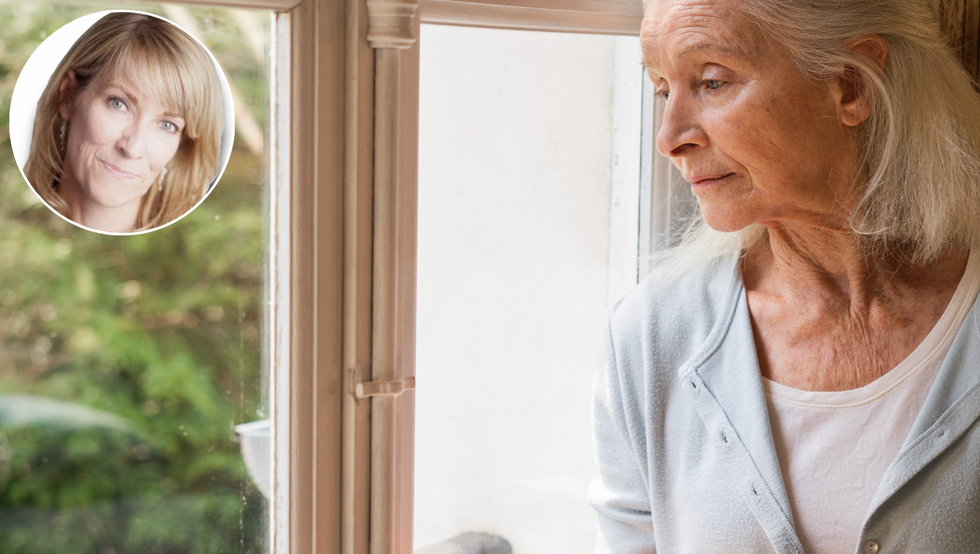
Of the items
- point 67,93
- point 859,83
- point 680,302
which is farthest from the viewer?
point 680,302

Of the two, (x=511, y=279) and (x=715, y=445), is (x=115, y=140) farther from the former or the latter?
(x=715, y=445)

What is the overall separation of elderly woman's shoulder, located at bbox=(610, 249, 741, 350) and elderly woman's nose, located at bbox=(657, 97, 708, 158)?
26cm

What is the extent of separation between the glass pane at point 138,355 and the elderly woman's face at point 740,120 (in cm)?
55

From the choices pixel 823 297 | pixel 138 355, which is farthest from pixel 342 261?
pixel 823 297

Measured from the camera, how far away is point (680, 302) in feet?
3.99

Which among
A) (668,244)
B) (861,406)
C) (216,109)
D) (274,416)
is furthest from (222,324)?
(861,406)

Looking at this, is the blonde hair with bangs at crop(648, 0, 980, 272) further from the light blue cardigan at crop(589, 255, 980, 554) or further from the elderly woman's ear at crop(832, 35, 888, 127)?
the light blue cardigan at crop(589, 255, 980, 554)

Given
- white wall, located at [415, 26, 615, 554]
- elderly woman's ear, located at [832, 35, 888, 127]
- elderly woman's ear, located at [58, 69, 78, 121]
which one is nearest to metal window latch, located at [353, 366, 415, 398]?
white wall, located at [415, 26, 615, 554]

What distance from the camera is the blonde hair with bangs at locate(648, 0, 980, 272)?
38.5 inches

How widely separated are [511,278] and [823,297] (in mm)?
480

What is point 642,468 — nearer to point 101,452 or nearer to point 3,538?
point 101,452

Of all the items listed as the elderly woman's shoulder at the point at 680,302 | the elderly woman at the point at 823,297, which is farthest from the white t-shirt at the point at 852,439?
the elderly woman's shoulder at the point at 680,302

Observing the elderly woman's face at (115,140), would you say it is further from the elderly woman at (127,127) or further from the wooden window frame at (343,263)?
the wooden window frame at (343,263)

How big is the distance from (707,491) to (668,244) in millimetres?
466
